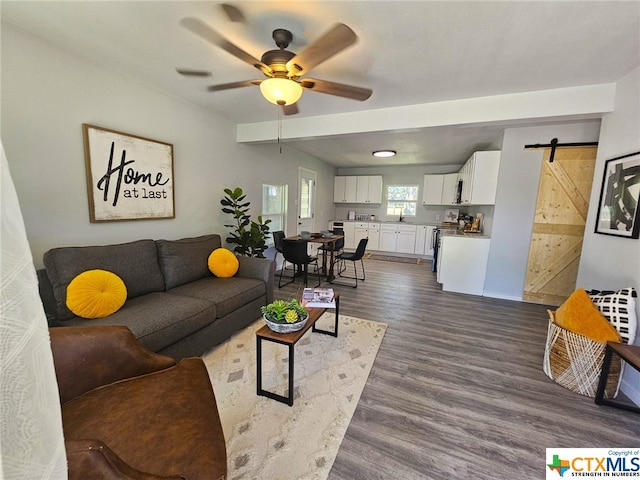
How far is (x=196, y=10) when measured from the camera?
1.56 m

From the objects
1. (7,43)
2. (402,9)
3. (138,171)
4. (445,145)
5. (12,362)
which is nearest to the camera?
(12,362)

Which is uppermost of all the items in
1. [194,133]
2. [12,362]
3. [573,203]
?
[194,133]

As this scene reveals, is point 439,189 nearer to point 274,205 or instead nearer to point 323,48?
point 274,205

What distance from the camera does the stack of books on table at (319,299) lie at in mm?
2217

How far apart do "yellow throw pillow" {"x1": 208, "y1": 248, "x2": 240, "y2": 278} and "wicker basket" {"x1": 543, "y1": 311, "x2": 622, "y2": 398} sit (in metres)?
2.90

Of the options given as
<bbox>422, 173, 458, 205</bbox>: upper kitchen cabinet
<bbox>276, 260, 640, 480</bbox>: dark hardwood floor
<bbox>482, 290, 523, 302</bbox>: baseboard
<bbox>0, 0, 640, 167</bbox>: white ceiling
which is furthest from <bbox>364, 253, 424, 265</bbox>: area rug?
<bbox>0, 0, 640, 167</bbox>: white ceiling

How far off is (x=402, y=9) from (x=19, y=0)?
2231 millimetres

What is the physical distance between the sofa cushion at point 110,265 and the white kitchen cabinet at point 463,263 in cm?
374

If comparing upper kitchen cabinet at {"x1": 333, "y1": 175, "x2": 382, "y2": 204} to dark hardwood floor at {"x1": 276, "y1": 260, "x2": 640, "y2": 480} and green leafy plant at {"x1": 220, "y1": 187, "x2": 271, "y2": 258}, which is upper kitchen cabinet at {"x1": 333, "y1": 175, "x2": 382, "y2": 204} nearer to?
green leafy plant at {"x1": 220, "y1": 187, "x2": 271, "y2": 258}

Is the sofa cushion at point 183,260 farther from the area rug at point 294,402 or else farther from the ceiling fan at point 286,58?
the ceiling fan at point 286,58

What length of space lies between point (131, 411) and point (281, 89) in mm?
1874

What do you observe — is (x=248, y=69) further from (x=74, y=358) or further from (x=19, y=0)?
(x=74, y=358)

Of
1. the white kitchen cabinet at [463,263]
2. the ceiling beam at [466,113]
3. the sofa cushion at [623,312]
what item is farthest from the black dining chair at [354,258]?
the sofa cushion at [623,312]

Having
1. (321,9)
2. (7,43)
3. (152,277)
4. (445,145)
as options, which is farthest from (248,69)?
(445,145)
